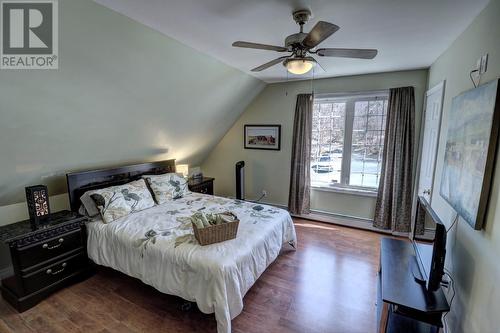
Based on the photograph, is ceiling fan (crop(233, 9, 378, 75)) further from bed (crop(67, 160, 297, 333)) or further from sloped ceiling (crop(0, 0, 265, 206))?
Result: bed (crop(67, 160, 297, 333))

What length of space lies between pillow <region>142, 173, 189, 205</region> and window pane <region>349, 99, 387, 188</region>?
2824 millimetres

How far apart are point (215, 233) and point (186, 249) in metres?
0.27

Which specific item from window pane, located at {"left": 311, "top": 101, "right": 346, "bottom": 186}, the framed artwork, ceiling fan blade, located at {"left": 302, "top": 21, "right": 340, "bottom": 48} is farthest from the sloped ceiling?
window pane, located at {"left": 311, "top": 101, "right": 346, "bottom": 186}

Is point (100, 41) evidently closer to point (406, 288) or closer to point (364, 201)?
point (406, 288)

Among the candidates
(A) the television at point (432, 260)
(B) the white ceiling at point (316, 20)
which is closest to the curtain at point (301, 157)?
(B) the white ceiling at point (316, 20)

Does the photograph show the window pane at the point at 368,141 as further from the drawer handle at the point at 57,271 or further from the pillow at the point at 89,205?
the drawer handle at the point at 57,271

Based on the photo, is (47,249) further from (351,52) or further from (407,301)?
(351,52)

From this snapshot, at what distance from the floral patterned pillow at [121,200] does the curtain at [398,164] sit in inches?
135

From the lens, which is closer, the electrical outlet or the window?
the electrical outlet

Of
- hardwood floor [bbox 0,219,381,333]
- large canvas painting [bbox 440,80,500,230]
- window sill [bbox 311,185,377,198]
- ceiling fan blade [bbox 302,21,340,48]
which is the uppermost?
ceiling fan blade [bbox 302,21,340,48]

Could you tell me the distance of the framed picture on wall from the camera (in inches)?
170

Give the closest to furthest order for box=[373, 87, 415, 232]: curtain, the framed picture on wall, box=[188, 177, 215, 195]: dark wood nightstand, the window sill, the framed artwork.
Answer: the framed artwork, box=[373, 87, 415, 232]: curtain, the window sill, box=[188, 177, 215, 195]: dark wood nightstand, the framed picture on wall

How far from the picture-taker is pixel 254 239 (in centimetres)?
217

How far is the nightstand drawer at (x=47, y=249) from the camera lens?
2018mm
